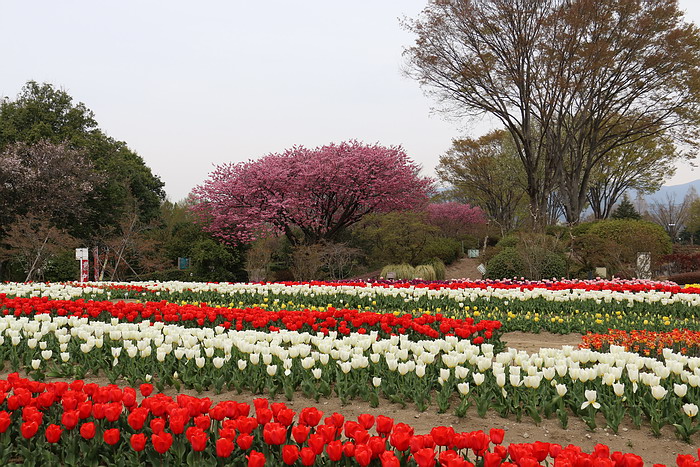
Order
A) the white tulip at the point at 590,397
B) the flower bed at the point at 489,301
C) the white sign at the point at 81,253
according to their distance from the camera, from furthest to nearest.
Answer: the white sign at the point at 81,253, the flower bed at the point at 489,301, the white tulip at the point at 590,397

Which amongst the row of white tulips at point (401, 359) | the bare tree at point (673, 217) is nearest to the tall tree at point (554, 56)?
the row of white tulips at point (401, 359)

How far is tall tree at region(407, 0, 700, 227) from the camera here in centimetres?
2409

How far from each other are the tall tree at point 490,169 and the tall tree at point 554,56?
12.8 m

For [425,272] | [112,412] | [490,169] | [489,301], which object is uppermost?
[490,169]

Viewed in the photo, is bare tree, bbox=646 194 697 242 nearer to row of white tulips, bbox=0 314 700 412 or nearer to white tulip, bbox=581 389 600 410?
row of white tulips, bbox=0 314 700 412

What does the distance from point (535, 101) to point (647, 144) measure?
17.6 metres

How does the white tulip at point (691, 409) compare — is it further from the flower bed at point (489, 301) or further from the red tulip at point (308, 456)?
the flower bed at point (489, 301)

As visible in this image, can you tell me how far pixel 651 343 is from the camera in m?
6.18

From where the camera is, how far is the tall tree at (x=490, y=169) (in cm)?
4103

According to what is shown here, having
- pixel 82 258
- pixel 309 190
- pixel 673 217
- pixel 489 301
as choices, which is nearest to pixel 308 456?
pixel 489 301

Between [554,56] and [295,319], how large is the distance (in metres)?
22.0

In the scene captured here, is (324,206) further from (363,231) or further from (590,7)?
(590,7)

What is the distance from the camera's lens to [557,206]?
1869 inches

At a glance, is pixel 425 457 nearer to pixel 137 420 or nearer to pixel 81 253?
pixel 137 420
